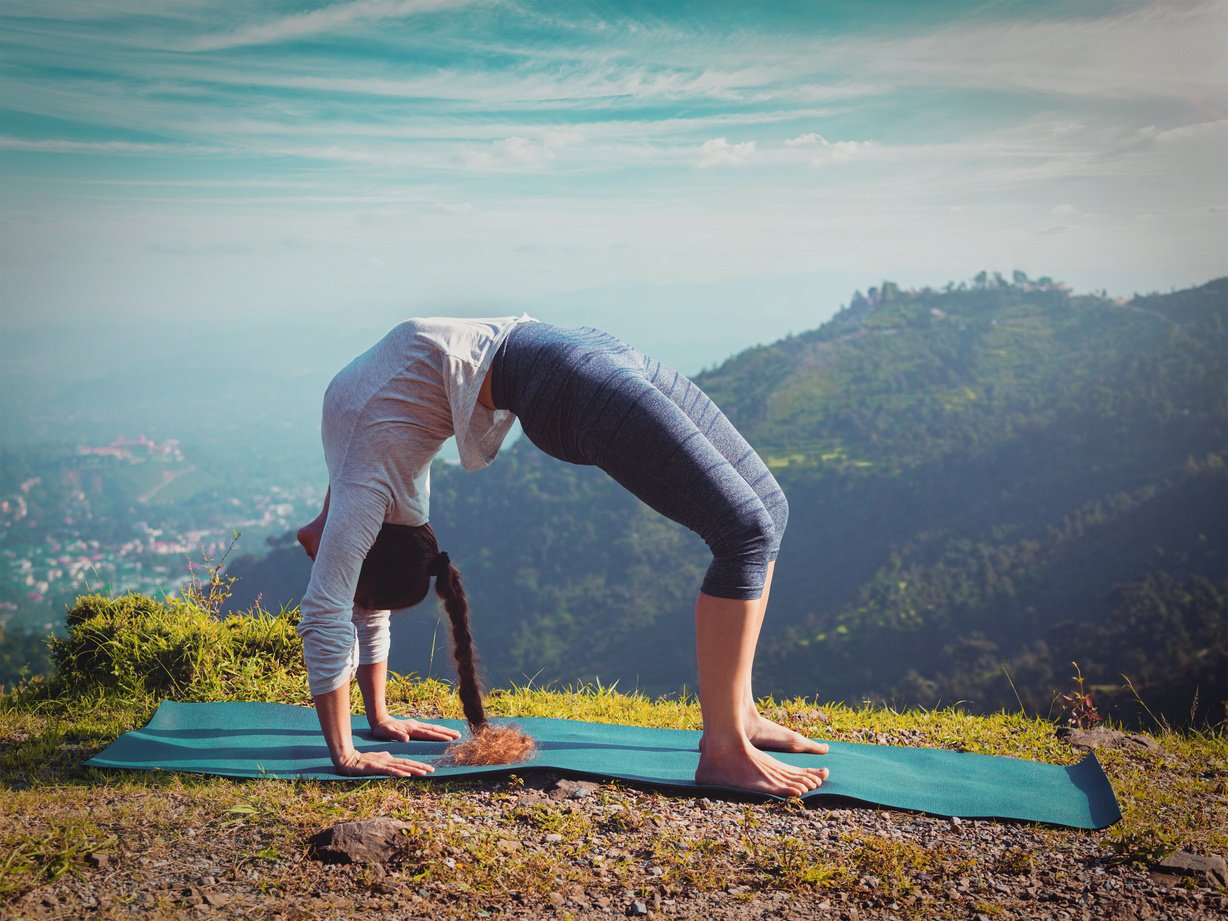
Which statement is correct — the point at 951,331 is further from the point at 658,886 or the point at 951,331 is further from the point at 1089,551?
the point at 658,886

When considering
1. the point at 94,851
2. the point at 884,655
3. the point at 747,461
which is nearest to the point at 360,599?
the point at 94,851

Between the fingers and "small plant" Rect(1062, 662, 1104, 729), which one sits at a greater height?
the fingers

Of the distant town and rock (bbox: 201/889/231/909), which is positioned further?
the distant town

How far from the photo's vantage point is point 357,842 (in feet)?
6.44

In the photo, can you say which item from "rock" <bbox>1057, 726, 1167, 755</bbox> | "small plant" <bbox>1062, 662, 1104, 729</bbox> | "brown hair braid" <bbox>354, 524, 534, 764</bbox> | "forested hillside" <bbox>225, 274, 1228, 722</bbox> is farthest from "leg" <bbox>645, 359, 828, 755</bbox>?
"forested hillside" <bbox>225, 274, 1228, 722</bbox>

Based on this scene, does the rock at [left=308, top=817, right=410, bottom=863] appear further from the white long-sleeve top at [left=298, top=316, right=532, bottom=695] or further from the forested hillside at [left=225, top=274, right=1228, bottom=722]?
the forested hillside at [left=225, top=274, right=1228, bottom=722]

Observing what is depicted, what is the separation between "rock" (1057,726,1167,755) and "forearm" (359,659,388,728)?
2168 mm

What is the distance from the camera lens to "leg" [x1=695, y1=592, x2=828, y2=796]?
2.21m

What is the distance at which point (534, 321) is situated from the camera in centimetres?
240

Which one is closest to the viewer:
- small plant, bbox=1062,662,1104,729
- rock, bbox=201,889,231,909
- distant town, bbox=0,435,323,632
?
rock, bbox=201,889,231,909

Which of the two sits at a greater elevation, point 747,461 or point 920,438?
point 747,461

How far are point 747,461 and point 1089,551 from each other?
124 ft

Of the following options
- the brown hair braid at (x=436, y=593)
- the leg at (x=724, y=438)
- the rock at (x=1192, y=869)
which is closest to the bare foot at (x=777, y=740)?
the leg at (x=724, y=438)

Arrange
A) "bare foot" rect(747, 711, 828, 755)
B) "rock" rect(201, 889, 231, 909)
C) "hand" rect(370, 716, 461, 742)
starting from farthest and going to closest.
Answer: "hand" rect(370, 716, 461, 742) < "bare foot" rect(747, 711, 828, 755) < "rock" rect(201, 889, 231, 909)
